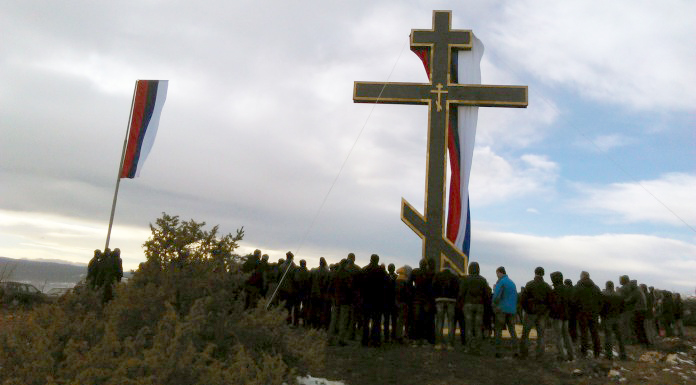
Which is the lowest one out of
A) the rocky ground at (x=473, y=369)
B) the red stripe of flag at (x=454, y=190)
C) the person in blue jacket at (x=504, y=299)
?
the rocky ground at (x=473, y=369)

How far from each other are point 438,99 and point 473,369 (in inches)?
286

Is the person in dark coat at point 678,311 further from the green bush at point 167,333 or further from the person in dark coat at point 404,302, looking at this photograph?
the green bush at point 167,333

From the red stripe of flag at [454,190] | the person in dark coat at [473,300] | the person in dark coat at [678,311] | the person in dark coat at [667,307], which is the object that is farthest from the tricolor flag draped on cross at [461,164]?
the person in dark coat at [678,311]

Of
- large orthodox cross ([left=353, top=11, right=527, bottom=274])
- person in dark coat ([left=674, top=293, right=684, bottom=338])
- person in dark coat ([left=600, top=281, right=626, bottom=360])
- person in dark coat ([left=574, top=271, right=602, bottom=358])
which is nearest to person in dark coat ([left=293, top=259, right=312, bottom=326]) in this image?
large orthodox cross ([left=353, top=11, right=527, bottom=274])

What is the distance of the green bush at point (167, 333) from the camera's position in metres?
4.23

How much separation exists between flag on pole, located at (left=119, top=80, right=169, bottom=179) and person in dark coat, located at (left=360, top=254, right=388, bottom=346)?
7.11m

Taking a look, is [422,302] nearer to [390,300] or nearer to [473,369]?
[390,300]

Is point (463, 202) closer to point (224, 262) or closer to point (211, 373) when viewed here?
point (224, 262)

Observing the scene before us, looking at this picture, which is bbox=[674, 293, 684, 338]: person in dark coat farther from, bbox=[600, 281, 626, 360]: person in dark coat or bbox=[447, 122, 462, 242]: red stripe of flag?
bbox=[447, 122, 462, 242]: red stripe of flag

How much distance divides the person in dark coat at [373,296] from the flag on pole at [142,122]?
7.11m

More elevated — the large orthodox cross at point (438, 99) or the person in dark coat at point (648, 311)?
the large orthodox cross at point (438, 99)

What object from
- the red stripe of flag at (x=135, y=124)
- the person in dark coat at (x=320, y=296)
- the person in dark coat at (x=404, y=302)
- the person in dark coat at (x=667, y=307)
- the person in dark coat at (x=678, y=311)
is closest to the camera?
the person in dark coat at (x=404, y=302)

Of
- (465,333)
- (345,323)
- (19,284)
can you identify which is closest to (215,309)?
(345,323)

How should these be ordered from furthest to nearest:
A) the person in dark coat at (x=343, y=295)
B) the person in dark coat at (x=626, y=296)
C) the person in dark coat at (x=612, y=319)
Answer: the person in dark coat at (x=626, y=296) → the person in dark coat at (x=612, y=319) → the person in dark coat at (x=343, y=295)
